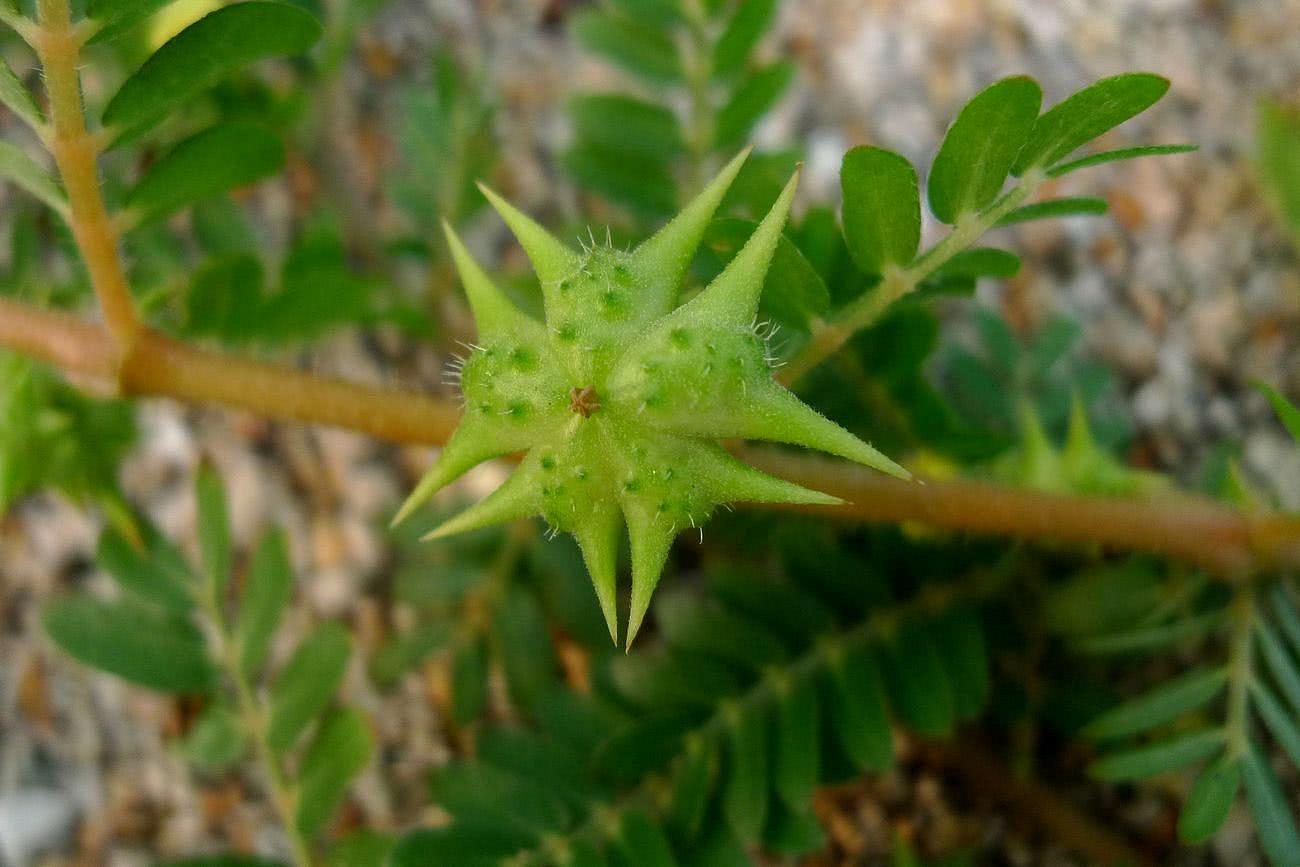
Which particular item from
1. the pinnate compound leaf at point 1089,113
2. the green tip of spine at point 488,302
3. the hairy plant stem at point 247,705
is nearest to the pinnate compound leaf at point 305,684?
the hairy plant stem at point 247,705

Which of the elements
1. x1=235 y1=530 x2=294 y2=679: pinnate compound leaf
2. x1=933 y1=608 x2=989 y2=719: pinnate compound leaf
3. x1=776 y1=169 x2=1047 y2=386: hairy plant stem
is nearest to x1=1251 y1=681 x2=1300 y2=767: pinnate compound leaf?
x1=933 y1=608 x2=989 y2=719: pinnate compound leaf

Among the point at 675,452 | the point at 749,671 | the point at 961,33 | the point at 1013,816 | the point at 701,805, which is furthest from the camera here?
the point at 961,33

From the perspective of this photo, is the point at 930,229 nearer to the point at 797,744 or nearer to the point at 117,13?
the point at 797,744

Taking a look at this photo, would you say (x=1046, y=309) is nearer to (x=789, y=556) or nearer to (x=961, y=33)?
(x=961, y=33)

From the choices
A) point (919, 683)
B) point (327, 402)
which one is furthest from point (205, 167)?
point (919, 683)

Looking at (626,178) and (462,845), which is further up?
(626,178)

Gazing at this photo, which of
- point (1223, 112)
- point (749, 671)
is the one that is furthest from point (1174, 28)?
point (749, 671)
